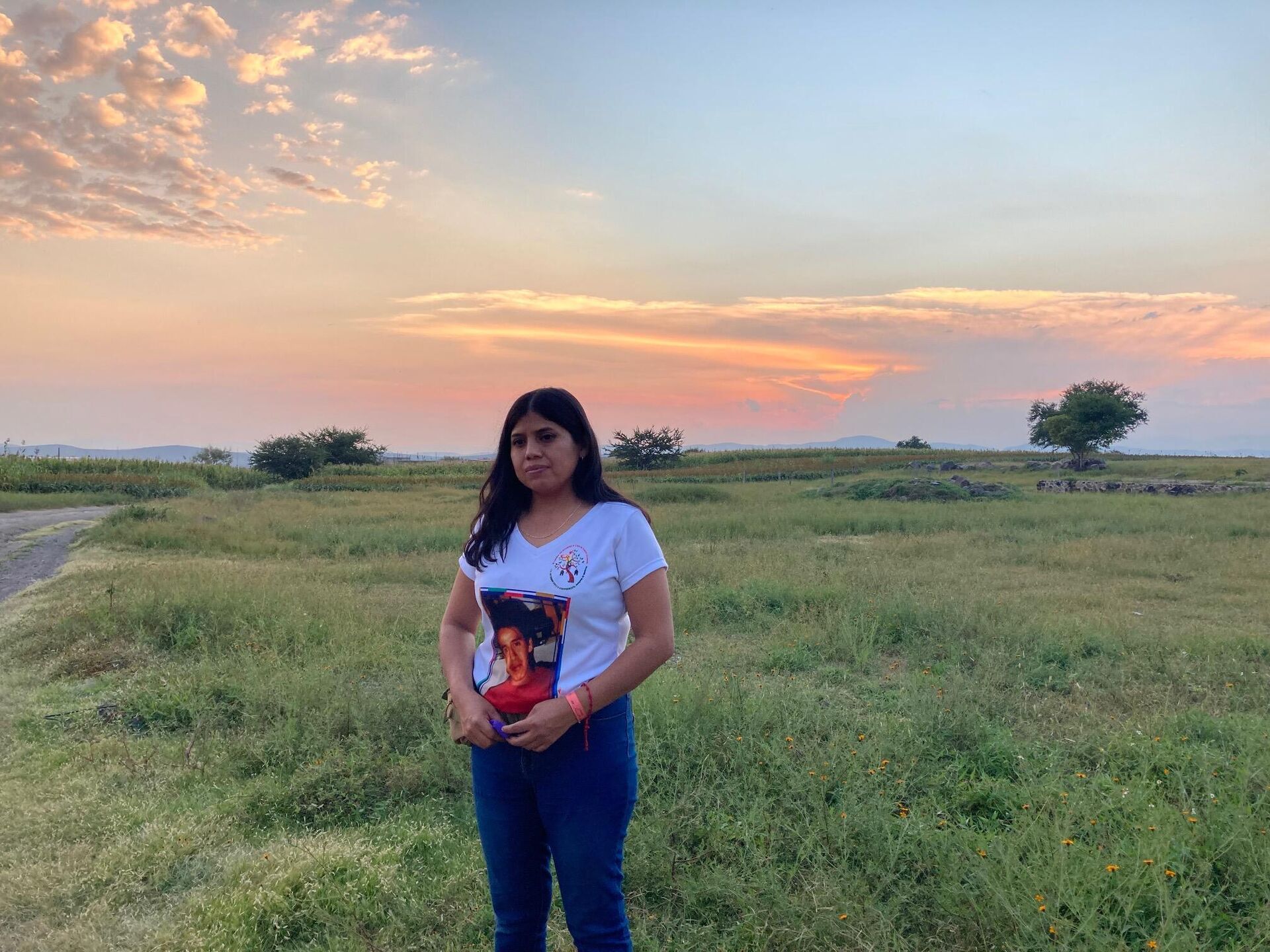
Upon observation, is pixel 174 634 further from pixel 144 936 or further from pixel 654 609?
pixel 654 609

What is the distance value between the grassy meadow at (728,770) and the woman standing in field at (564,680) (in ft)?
3.82

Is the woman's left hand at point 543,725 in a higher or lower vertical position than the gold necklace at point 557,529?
lower

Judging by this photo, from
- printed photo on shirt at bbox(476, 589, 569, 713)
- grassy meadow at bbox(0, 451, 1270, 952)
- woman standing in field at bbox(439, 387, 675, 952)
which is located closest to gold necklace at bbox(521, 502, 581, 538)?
woman standing in field at bbox(439, 387, 675, 952)

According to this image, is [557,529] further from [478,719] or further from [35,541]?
[35,541]

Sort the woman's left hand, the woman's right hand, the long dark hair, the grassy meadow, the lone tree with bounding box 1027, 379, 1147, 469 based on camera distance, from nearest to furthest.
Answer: the woman's left hand → the woman's right hand → the long dark hair → the grassy meadow → the lone tree with bounding box 1027, 379, 1147, 469

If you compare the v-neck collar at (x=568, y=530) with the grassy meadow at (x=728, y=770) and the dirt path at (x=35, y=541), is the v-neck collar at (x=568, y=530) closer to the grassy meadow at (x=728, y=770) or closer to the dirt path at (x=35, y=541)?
the grassy meadow at (x=728, y=770)

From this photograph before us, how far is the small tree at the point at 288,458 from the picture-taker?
45.9m

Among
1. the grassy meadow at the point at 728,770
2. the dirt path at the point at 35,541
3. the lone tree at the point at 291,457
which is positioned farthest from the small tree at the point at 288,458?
the grassy meadow at the point at 728,770

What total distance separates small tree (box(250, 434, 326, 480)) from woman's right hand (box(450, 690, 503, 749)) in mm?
47110

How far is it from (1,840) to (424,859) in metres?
2.09

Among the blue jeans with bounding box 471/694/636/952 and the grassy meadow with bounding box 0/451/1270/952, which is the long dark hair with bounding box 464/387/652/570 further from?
the grassy meadow with bounding box 0/451/1270/952

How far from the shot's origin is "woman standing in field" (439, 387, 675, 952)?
1993 millimetres

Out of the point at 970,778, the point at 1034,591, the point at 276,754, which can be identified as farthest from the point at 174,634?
the point at 1034,591

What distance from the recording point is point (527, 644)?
203 centimetres
